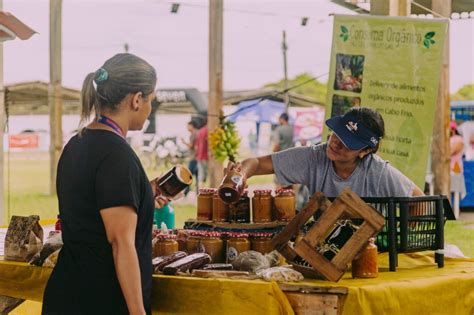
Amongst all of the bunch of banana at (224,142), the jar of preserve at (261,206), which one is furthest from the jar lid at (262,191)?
the bunch of banana at (224,142)

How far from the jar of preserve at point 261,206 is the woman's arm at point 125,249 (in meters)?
1.01

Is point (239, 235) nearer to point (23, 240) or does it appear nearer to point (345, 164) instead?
point (345, 164)

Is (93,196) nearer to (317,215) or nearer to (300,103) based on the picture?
(317,215)

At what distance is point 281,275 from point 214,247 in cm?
44

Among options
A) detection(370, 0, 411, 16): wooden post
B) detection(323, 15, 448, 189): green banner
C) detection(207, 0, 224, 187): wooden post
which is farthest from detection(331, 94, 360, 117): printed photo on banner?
detection(207, 0, 224, 187): wooden post

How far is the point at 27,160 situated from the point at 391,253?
3899 cm

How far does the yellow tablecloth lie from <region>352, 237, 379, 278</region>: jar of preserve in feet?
0.12

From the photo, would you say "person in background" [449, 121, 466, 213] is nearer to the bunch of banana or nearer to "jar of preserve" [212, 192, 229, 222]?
the bunch of banana

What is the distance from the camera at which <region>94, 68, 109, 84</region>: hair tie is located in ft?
9.39

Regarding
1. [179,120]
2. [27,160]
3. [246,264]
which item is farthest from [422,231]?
[27,160]

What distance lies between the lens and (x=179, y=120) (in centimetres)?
3850

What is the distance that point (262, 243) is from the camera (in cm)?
354

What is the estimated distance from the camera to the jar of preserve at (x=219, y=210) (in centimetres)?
376

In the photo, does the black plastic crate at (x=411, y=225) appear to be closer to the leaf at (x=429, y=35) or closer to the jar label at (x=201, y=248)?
the jar label at (x=201, y=248)
